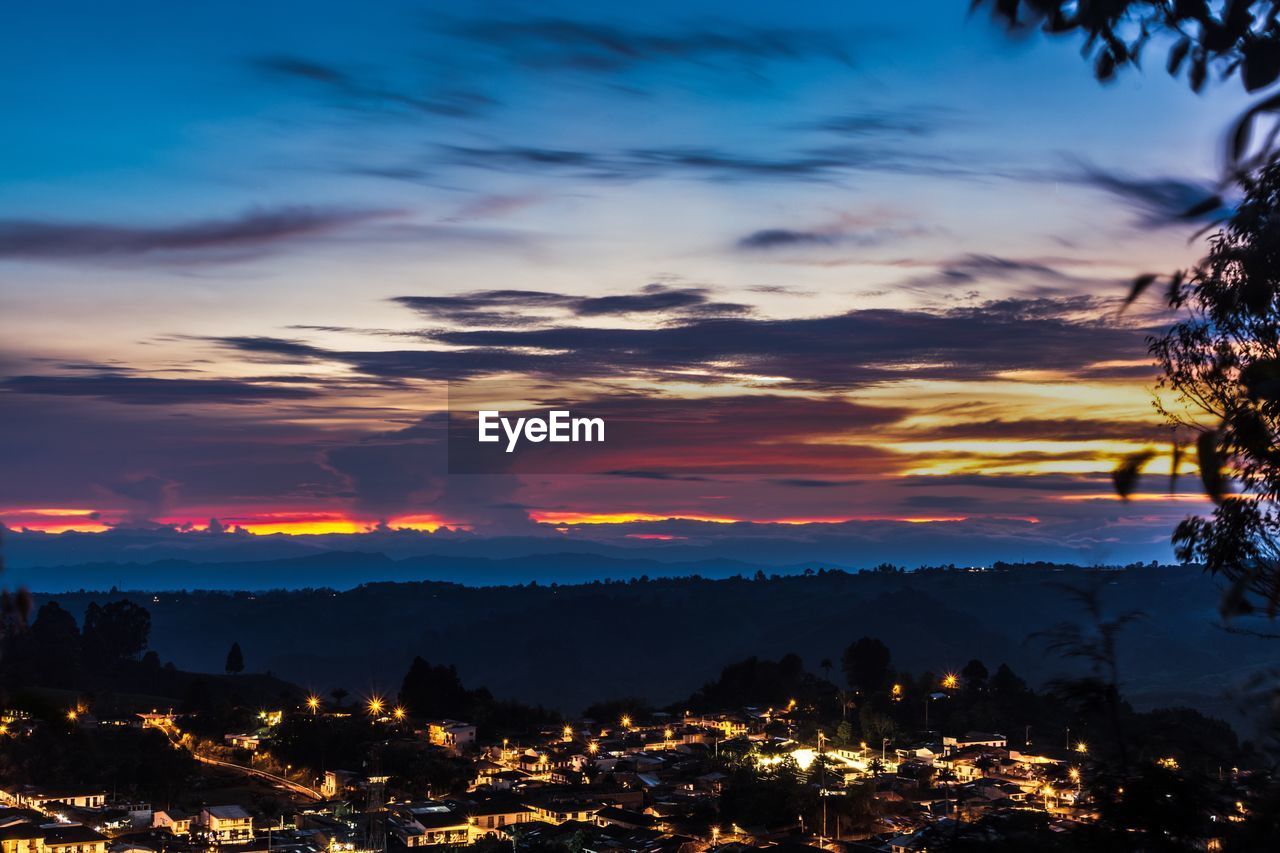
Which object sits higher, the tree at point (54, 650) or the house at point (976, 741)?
the tree at point (54, 650)

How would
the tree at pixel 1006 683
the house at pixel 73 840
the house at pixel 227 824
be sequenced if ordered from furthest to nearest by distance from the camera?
the tree at pixel 1006 683
the house at pixel 227 824
the house at pixel 73 840

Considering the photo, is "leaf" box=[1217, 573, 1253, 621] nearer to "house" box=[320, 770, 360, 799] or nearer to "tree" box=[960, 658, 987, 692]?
"house" box=[320, 770, 360, 799]

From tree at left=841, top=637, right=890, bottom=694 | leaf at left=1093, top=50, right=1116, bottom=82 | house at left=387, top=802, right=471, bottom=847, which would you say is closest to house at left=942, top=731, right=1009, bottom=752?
tree at left=841, top=637, right=890, bottom=694

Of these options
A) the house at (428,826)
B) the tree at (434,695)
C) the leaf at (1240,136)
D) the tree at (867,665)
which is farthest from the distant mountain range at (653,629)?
the leaf at (1240,136)

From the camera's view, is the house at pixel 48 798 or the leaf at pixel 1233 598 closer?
the leaf at pixel 1233 598

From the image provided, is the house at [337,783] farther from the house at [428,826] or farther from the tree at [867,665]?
the tree at [867,665]

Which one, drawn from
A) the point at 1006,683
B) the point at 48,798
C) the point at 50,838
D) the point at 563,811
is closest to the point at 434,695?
the point at 48,798

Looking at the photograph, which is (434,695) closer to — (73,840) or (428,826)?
(428,826)
